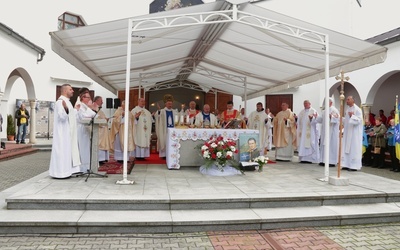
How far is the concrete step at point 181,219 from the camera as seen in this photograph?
407 cm

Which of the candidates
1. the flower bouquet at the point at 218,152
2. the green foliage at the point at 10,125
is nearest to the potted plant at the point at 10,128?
the green foliage at the point at 10,125

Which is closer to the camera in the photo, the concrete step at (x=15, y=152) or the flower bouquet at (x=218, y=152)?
the flower bouquet at (x=218, y=152)

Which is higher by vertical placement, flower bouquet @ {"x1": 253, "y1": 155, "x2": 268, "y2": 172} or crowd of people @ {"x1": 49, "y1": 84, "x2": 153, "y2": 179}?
crowd of people @ {"x1": 49, "y1": 84, "x2": 153, "y2": 179}

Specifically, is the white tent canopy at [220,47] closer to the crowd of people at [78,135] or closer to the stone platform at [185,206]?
the stone platform at [185,206]

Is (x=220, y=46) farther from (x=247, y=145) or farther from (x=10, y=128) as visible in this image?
(x=10, y=128)

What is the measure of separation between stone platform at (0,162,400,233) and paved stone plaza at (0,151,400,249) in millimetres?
116

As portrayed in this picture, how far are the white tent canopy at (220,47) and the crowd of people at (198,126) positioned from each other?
1046 millimetres

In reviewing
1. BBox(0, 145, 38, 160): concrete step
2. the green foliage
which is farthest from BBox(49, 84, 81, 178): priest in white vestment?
the green foliage

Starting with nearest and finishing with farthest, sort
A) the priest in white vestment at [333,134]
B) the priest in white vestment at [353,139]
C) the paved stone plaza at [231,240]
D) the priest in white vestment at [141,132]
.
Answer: the paved stone plaza at [231,240] < the priest in white vestment at [353,139] < the priest in white vestment at [333,134] < the priest in white vestment at [141,132]

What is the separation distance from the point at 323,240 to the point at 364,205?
1.62 meters

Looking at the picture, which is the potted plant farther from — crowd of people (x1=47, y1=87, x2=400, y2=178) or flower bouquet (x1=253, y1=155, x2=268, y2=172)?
flower bouquet (x1=253, y1=155, x2=268, y2=172)

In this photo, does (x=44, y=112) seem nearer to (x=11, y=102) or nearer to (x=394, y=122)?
(x=11, y=102)

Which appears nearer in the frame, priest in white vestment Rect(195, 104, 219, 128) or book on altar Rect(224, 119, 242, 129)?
book on altar Rect(224, 119, 242, 129)

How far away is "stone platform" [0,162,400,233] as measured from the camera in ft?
13.8
